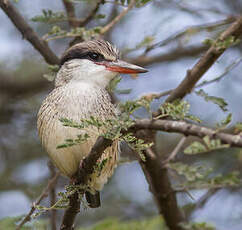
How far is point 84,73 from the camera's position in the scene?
3000mm

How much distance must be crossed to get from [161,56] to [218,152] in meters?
1.00

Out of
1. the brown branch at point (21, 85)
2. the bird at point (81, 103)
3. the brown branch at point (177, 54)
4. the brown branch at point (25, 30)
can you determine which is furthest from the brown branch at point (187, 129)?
the brown branch at point (21, 85)

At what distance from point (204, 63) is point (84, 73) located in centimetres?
69

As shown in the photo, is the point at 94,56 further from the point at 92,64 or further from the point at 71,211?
the point at 71,211

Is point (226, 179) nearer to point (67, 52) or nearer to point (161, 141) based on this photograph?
point (67, 52)

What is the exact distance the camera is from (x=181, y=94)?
292cm

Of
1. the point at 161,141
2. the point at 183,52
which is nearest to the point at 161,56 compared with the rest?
the point at 183,52

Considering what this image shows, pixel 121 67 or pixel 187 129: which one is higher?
pixel 187 129

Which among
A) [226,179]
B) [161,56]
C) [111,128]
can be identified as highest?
[111,128]

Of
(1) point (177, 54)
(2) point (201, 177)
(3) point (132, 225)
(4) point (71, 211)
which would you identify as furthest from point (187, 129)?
(1) point (177, 54)

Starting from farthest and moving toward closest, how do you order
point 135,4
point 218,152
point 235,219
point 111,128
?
point 218,152 < point 235,219 < point 135,4 < point 111,128

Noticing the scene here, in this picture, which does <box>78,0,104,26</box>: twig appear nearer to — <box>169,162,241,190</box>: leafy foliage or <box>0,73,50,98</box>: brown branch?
<box>169,162,241,190</box>: leafy foliage

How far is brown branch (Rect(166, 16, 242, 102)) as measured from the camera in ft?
8.82

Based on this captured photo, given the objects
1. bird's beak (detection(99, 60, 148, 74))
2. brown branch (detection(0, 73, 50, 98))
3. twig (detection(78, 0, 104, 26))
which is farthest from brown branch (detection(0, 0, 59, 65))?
brown branch (detection(0, 73, 50, 98))
